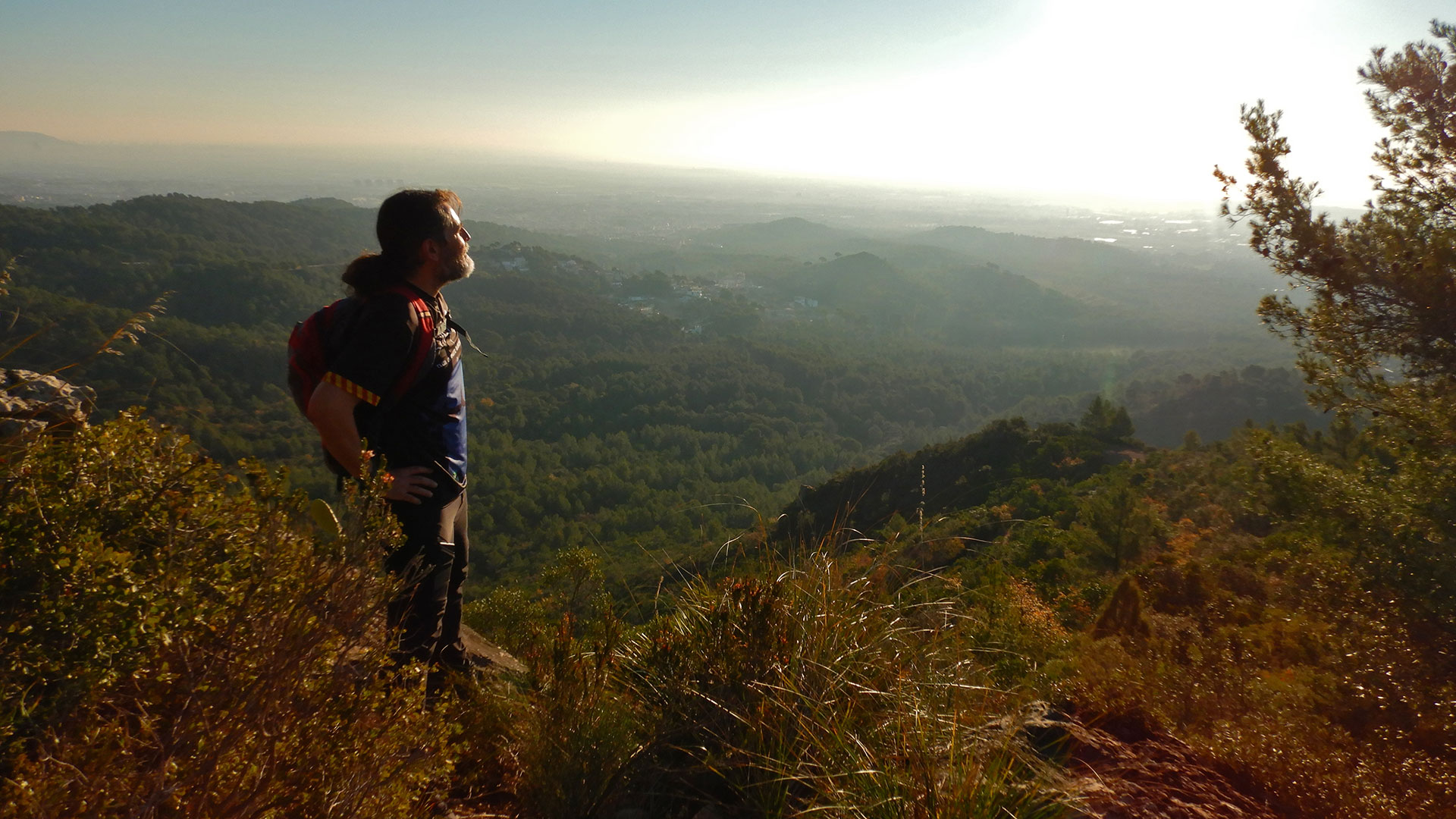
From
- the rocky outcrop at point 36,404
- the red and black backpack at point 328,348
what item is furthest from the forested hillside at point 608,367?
the red and black backpack at point 328,348

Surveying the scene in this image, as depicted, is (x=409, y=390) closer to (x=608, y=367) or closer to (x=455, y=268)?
(x=455, y=268)

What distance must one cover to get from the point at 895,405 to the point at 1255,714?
68288 millimetres

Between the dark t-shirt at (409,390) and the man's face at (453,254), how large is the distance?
0.28ft

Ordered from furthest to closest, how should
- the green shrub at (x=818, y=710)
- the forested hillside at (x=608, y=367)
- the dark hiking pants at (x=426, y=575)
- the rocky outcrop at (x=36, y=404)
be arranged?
1. the forested hillside at (x=608, y=367)
2. the dark hiking pants at (x=426, y=575)
3. the rocky outcrop at (x=36, y=404)
4. the green shrub at (x=818, y=710)

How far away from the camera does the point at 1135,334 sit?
99625mm

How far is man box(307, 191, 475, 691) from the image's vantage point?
162 cm

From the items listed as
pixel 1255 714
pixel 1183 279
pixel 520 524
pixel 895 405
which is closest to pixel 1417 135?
pixel 1255 714

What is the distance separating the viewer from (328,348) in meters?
1.72

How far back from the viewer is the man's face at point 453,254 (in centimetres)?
191

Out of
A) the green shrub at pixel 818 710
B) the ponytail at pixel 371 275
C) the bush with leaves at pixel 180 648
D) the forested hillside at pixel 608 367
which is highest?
the ponytail at pixel 371 275

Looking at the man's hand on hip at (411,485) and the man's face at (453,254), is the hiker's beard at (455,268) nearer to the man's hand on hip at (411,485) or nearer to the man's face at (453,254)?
the man's face at (453,254)

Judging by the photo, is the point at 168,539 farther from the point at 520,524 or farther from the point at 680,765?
the point at 520,524

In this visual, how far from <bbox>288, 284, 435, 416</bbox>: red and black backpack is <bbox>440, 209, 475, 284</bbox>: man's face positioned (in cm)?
18

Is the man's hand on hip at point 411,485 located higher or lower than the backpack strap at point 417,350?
lower
